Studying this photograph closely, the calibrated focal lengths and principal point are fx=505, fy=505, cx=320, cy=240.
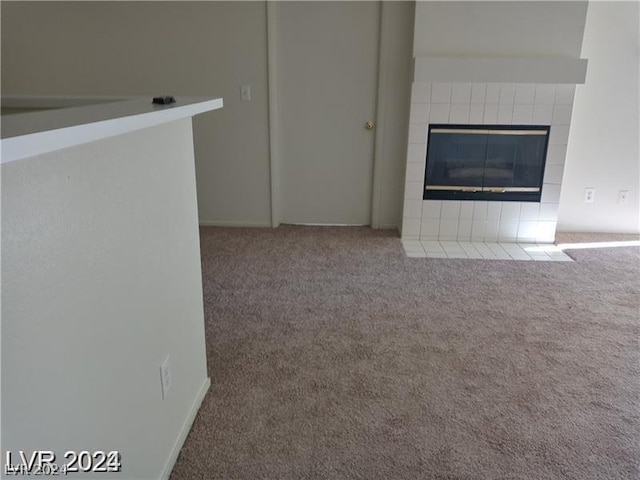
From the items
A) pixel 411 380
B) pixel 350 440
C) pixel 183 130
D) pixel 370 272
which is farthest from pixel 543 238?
pixel 183 130

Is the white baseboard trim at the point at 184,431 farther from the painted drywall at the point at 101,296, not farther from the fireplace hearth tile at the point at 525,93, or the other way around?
the fireplace hearth tile at the point at 525,93

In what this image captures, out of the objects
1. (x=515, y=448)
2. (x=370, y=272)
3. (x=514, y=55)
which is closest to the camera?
(x=515, y=448)

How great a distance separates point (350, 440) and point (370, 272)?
5.25ft

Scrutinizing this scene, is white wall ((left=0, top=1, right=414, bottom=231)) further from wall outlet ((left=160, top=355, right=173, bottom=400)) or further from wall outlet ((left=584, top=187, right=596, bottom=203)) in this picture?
wall outlet ((left=160, top=355, right=173, bottom=400))

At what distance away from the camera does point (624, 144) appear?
12.9 ft

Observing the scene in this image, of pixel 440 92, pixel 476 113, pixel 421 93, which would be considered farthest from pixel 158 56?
pixel 476 113

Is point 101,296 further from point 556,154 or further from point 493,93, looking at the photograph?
point 556,154

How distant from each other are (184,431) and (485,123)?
117 inches

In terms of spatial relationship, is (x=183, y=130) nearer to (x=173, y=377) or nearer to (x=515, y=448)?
(x=173, y=377)

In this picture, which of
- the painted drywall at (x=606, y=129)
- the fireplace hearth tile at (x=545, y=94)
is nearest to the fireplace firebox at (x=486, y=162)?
the fireplace hearth tile at (x=545, y=94)

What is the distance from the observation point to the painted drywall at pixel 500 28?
3479mm

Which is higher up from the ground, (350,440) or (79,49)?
(79,49)

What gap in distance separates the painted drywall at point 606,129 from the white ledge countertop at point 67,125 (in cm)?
358

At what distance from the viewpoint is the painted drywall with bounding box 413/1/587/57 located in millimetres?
3479
